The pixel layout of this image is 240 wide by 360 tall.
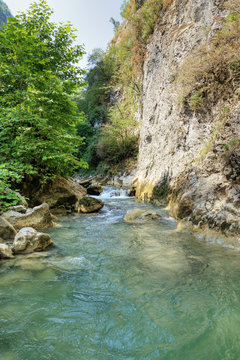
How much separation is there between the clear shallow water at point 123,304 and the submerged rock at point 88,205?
4.11 m

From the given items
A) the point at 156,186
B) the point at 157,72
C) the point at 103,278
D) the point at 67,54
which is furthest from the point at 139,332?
the point at 157,72

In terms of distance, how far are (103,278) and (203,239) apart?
8.63 feet

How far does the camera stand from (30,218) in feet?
17.9

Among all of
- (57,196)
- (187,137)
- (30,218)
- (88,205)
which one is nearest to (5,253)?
(30,218)

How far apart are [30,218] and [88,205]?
3.20m

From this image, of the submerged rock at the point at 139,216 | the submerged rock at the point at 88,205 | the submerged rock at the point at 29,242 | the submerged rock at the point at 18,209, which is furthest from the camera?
the submerged rock at the point at 88,205

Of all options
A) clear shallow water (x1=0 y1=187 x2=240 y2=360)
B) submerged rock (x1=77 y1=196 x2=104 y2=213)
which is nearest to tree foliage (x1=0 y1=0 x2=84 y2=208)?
submerged rock (x1=77 y1=196 x2=104 y2=213)

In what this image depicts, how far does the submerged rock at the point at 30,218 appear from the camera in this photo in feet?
16.8

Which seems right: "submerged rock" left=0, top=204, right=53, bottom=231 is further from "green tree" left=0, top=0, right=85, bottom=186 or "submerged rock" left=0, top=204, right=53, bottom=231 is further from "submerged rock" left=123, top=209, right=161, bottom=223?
"submerged rock" left=123, top=209, right=161, bottom=223

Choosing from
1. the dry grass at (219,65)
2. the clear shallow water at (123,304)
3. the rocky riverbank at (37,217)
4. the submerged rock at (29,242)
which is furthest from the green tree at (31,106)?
the dry grass at (219,65)

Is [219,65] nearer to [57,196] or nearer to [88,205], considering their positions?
[88,205]

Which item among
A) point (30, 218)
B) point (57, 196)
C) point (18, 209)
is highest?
point (57, 196)

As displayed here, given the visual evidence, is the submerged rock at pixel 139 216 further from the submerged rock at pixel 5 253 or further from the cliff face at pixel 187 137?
the submerged rock at pixel 5 253

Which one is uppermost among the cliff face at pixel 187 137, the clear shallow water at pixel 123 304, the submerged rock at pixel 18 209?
the cliff face at pixel 187 137
